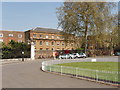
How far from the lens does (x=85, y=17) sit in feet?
136

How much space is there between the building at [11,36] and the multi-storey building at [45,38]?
2078 mm

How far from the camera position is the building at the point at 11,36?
186 ft

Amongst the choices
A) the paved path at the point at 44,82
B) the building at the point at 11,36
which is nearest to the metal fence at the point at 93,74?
the paved path at the point at 44,82

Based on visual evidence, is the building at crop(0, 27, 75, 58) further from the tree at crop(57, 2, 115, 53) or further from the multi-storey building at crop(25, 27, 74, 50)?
the tree at crop(57, 2, 115, 53)

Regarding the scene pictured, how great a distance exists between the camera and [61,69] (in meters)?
13.6

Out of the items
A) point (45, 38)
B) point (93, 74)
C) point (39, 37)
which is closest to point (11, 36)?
point (39, 37)

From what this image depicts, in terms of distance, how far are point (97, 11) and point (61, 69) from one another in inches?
1192

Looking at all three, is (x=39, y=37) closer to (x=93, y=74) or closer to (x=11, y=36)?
(x=11, y=36)

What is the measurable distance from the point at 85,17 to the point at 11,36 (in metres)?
30.6

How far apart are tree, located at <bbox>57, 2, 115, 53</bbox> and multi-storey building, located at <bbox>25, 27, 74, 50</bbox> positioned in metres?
16.2

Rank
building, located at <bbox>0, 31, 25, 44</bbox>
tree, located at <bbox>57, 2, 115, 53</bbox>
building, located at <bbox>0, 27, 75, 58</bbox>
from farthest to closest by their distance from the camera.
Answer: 1. building, located at <bbox>0, 27, 75, 58</bbox>
2. building, located at <bbox>0, 31, 25, 44</bbox>
3. tree, located at <bbox>57, 2, 115, 53</bbox>

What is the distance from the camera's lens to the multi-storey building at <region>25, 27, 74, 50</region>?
5838 cm

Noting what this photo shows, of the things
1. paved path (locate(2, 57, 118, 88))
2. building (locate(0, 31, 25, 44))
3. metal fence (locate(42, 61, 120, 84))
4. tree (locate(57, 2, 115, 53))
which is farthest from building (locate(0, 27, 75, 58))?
paved path (locate(2, 57, 118, 88))

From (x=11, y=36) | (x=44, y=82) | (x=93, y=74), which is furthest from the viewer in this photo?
(x=11, y=36)
